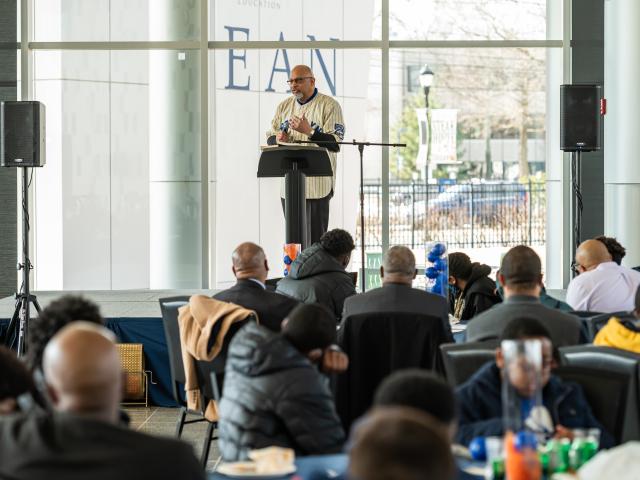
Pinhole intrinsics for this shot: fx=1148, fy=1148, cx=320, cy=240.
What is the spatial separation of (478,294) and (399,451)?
16.4 feet

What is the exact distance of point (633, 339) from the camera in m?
4.07

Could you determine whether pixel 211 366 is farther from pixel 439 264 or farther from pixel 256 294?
pixel 439 264

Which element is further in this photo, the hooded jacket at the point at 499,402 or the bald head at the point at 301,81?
the bald head at the point at 301,81

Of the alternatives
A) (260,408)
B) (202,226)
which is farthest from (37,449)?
(202,226)

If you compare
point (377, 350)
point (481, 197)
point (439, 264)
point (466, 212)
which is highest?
point (481, 197)

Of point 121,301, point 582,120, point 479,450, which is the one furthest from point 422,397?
point 582,120

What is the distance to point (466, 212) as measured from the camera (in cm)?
1119

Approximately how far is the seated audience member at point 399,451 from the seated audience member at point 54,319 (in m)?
1.92

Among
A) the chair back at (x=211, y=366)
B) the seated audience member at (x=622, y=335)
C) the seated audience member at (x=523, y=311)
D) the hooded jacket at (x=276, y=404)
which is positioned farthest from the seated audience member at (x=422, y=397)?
the chair back at (x=211, y=366)

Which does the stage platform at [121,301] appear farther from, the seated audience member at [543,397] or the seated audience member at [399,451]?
the seated audience member at [399,451]

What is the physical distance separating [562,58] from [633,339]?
24.1ft

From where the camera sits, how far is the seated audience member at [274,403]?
3492 mm

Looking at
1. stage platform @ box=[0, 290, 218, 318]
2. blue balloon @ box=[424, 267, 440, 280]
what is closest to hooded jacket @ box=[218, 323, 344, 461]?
blue balloon @ box=[424, 267, 440, 280]

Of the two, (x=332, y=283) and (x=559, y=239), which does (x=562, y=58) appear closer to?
(x=559, y=239)
